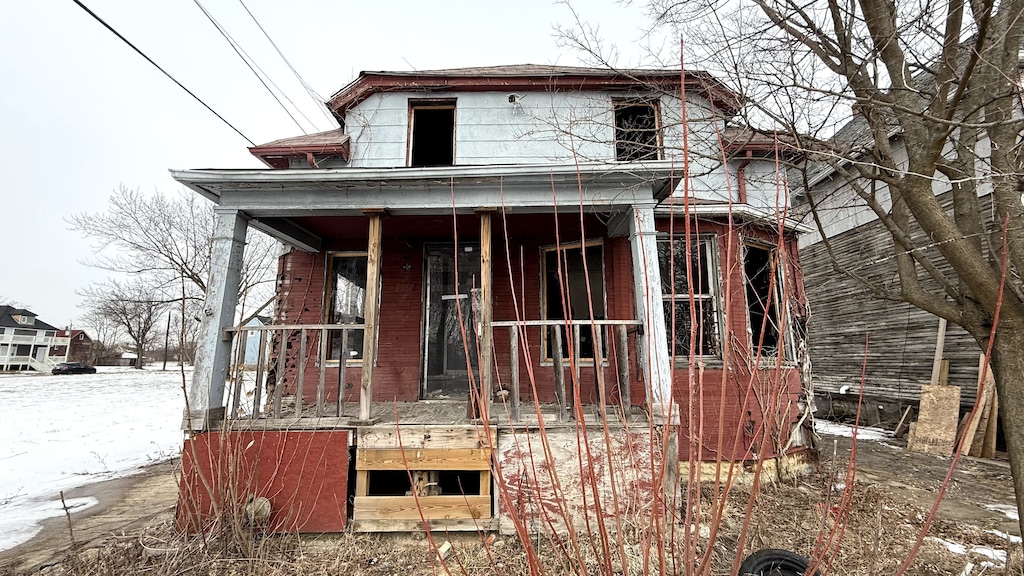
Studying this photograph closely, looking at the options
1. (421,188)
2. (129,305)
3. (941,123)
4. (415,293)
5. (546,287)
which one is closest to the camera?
(941,123)

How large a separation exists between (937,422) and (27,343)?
76651mm

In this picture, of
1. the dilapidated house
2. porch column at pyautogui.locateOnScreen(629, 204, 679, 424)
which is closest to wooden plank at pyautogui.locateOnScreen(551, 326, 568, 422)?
the dilapidated house

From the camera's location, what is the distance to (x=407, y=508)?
14.1 feet

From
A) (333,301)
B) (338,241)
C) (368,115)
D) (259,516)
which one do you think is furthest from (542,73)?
(259,516)

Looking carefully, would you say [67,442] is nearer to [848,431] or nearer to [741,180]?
[741,180]

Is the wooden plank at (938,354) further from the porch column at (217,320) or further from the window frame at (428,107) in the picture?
the porch column at (217,320)

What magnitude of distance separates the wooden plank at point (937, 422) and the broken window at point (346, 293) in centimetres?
1019

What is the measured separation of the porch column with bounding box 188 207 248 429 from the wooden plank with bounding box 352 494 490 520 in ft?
5.65

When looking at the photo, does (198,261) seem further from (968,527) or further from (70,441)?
(968,527)

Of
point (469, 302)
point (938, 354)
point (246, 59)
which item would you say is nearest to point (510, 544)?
point (469, 302)

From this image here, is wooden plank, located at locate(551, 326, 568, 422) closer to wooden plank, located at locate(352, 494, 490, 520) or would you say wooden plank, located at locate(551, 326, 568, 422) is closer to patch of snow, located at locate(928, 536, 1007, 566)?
wooden plank, located at locate(352, 494, 490, 520)

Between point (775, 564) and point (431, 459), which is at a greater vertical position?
point (431, 459)

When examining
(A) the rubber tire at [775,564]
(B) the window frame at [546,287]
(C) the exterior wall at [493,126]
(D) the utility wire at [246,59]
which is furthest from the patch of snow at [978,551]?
(D) the utility wire at [246,59]

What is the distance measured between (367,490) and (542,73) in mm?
6303
